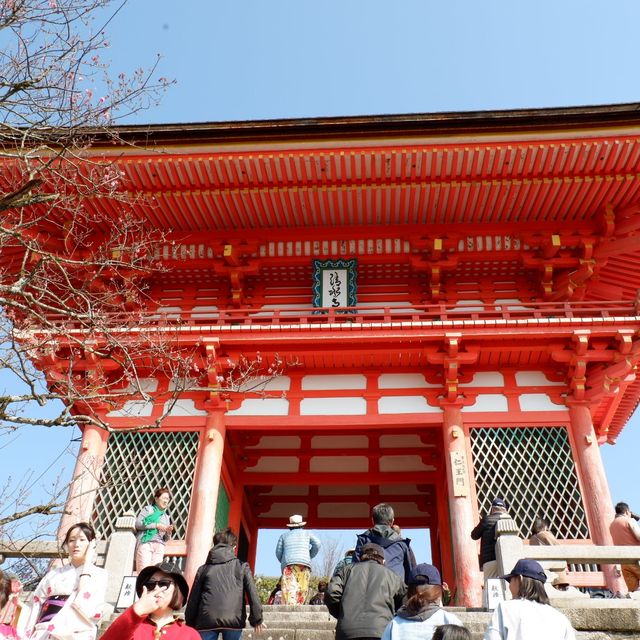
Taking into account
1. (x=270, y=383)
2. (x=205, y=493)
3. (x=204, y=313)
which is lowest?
(x=205, y=493)

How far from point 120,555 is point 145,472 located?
3.11 meters

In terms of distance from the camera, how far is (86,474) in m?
10.4

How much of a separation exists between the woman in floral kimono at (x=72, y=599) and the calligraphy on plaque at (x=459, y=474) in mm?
6522

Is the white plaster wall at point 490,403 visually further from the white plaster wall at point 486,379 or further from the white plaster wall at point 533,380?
the white plaster wall at point 533,380

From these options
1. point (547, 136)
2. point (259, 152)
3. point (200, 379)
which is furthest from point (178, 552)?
point (547, 136)

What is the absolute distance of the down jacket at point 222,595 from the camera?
5.23 meters

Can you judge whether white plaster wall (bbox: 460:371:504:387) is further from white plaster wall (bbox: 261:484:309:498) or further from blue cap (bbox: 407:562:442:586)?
blue cap (bbox: 407:562:442:586)

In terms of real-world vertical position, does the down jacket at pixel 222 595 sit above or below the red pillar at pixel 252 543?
below

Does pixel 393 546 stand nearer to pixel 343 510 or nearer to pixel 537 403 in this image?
pixel 537 403

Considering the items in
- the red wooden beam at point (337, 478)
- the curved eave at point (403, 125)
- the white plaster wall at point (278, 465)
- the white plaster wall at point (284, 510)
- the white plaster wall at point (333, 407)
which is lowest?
the white plaster wall at point (284, 510)

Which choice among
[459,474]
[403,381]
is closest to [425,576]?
[459,474]

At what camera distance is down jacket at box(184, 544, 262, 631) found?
5.23 metres

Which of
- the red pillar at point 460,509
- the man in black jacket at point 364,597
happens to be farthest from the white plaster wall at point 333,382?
the man in black jacket at point 364,597

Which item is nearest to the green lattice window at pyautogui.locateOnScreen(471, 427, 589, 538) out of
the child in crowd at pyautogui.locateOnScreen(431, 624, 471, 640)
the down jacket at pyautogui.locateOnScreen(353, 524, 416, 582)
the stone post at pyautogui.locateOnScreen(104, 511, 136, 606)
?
the down jacket at pyautogui.locateOnScreen(353, 524, 416, 582)
